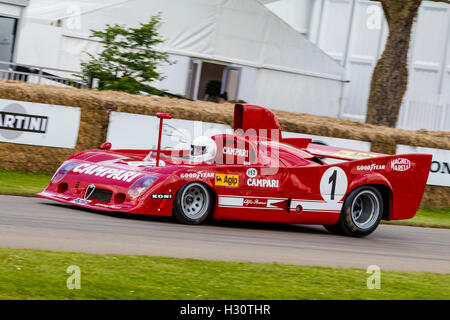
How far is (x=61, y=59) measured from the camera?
2272 centimetres

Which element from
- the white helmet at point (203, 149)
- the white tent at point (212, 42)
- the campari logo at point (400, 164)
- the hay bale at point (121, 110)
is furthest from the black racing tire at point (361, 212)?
the white tent at point (212, 42)

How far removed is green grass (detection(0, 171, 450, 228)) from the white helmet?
2.46 metres

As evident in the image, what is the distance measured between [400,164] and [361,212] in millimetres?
825

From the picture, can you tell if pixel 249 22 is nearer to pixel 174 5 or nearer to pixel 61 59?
pixel 174 5

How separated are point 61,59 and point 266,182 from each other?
14.8m

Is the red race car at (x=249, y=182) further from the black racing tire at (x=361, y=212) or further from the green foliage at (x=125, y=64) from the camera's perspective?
the green foliage at (x=125, y=64)

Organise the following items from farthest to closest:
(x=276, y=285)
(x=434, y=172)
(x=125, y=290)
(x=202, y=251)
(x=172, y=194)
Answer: (x=434, y=172) < (x=172, y=194) < (x=202, y=251) < (x=276, y=285) < (x=125, y=290)

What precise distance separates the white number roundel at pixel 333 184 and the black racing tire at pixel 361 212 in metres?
0.17

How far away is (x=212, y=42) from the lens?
75.2ft

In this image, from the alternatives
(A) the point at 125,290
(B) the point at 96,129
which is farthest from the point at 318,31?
(A) the point at 125,290

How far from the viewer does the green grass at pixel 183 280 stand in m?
5.13

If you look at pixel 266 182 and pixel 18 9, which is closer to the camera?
pixel 266 182

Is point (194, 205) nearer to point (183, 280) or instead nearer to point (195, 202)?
point (195, 202)
